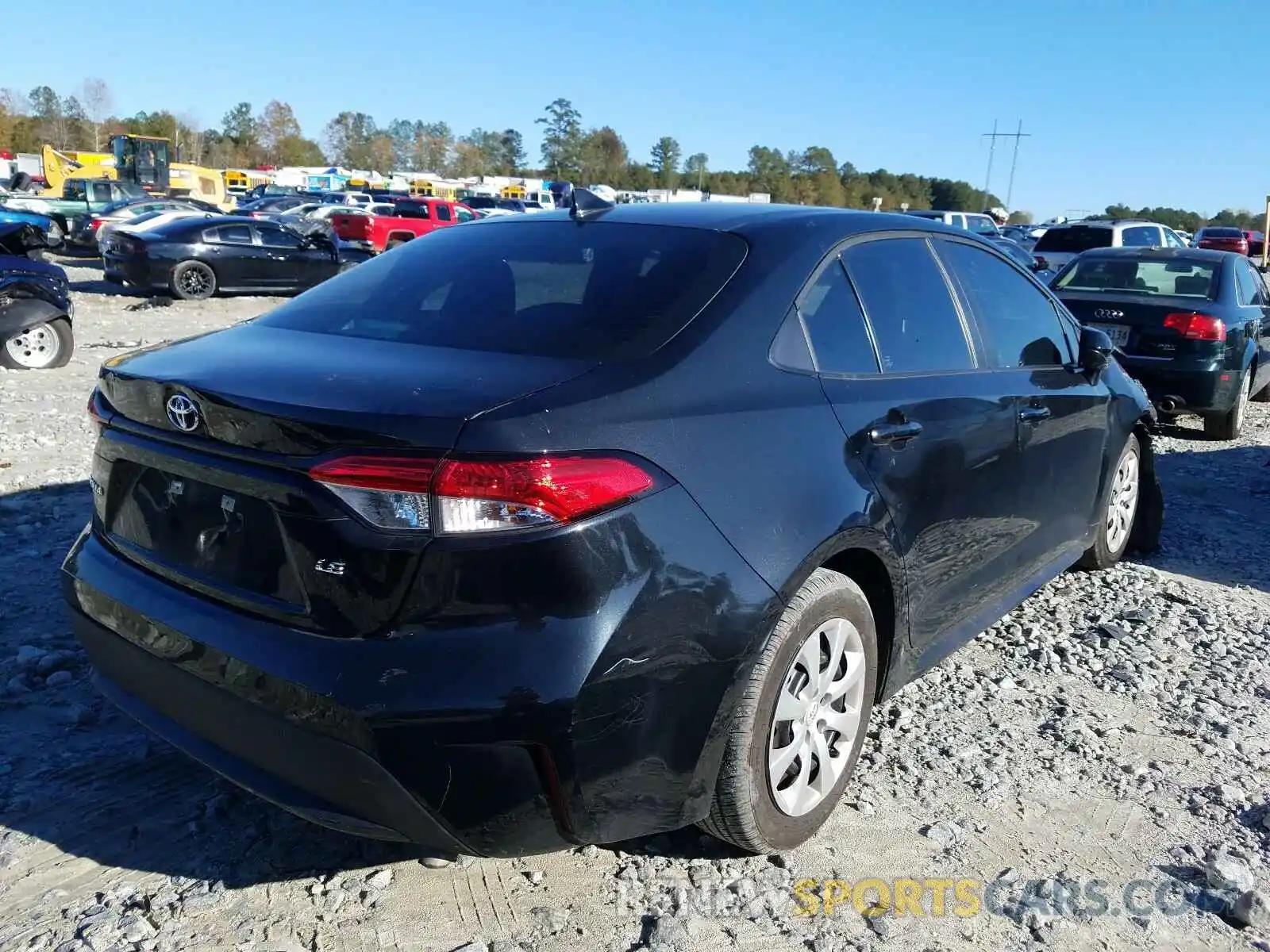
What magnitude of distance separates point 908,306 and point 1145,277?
6.69m

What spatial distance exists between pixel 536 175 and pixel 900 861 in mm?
125552

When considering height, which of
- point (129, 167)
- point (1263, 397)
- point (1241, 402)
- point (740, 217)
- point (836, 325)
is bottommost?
point (1263, 397)

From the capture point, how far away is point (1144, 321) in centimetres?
820

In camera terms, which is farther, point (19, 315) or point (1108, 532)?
point (19, 315)

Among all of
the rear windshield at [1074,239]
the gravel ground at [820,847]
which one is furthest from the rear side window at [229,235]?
the gravel ground at [820,847]

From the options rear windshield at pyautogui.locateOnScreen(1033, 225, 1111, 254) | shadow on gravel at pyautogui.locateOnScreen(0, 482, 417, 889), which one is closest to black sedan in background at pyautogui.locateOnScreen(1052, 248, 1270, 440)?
shadow on gravel at pyautogui.locateOnScreen(0, 482, 417, 889)

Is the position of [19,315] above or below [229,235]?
below

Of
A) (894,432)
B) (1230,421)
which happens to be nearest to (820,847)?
(894,432)

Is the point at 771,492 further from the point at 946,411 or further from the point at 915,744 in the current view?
the point at 915,744

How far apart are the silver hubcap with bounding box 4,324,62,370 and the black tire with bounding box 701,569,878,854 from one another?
30.9 feet

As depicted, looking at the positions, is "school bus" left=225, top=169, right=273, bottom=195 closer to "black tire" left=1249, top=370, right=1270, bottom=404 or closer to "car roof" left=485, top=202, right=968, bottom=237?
"black tire" left=1249, top=370, right=1270, bottom=404

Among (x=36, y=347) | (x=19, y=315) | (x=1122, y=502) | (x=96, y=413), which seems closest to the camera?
(x=96, y=413)

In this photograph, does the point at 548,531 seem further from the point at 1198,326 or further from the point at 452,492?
the point at 1198,326

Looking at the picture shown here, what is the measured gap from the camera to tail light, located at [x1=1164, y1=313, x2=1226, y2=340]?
7996 millimetres
